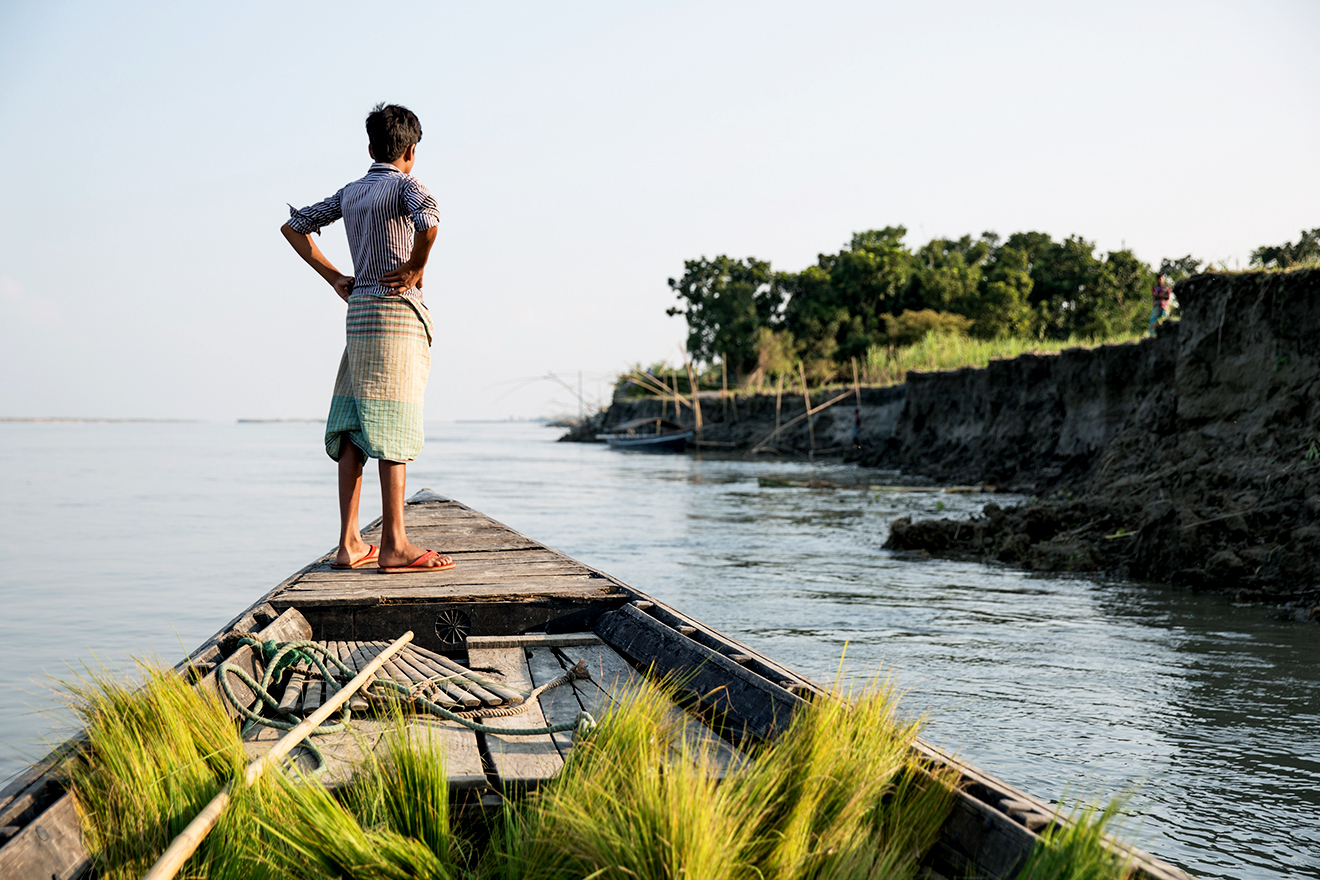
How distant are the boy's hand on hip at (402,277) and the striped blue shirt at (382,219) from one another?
2cm

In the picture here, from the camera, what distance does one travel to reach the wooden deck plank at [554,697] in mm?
2490

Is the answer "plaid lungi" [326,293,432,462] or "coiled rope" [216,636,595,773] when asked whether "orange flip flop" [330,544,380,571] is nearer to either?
"plaid lungi" [326,293,432,462]

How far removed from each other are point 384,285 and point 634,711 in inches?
103

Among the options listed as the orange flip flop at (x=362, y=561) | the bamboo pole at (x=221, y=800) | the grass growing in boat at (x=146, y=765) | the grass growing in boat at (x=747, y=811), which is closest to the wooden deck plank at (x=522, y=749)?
the grass growing in boat at (x=747, y=811)

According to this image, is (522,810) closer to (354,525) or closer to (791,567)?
(354,525)

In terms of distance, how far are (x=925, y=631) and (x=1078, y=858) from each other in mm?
5215

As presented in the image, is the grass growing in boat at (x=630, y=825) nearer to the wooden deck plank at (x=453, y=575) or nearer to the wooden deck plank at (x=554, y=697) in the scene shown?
the wooden deck plank at (x=554, y=697)

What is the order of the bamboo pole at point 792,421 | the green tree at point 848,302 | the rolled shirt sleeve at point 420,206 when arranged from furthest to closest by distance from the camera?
the green tree at point 848,302, the bamboo pole at point 792,421, the rolled shirt sleeve at point 420,206

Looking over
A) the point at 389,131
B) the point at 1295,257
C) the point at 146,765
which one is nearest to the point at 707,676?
the point at 146,765

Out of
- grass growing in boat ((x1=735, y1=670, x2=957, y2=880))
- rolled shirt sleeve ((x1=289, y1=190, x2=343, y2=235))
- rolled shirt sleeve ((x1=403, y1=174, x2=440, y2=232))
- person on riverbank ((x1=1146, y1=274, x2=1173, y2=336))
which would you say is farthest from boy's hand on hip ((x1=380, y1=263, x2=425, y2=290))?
person on riverbank ((x1=1146, y1=274, x2=1173, y2=336))

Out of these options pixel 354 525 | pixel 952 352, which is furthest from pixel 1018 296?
pixel 354 525

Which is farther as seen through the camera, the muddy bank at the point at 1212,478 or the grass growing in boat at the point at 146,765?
the muddy bank at the point at 1212,478

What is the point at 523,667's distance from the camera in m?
3.32

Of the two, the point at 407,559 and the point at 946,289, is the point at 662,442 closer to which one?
the point at 946,289
